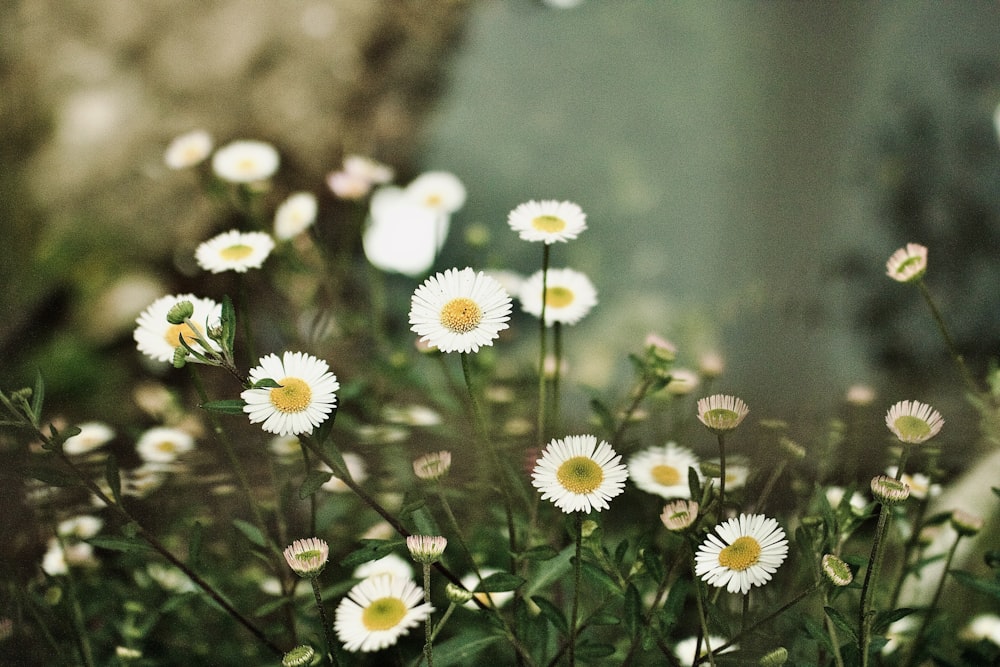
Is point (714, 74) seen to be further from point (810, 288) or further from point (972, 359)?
point (972, 359)

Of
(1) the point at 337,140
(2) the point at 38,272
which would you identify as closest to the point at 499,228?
(1) the point at 337,140

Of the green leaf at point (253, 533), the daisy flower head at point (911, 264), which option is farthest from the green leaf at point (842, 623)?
the green leaf at point (253, 533)

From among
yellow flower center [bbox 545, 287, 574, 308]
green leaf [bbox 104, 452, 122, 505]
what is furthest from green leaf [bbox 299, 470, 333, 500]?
yellow flower center [bbox 545, 287, 574, 308]

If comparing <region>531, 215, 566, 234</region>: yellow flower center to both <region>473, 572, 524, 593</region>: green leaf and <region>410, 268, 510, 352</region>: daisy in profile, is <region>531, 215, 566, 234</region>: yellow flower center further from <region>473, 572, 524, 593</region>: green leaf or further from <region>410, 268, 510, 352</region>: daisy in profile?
<region>473, 572, 524, 593</region>: green leaf

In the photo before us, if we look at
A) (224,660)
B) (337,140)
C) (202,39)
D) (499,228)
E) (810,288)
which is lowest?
(224,660)

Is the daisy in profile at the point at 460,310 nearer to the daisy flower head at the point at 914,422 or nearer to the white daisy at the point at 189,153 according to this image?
the daisy flower head at the point at 914,422

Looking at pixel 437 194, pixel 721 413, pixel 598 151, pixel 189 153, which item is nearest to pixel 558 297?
pixel 721 413

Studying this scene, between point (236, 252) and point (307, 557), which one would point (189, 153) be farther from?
point (307, 557)
